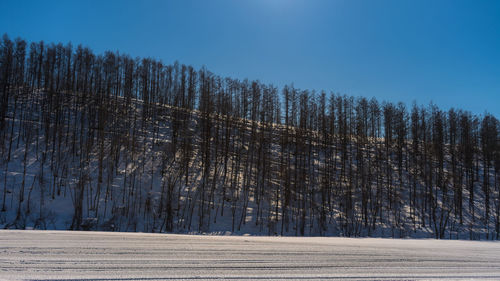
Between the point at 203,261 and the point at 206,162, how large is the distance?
848 inches

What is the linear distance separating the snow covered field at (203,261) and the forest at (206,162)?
12.1 m

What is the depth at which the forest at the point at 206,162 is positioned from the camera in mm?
18781

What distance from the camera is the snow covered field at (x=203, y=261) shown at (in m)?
3.82

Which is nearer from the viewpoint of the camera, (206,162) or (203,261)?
(203,261)

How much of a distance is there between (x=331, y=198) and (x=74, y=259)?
24527mm

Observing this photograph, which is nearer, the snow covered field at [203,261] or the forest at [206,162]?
the snow covered field at [203,261]

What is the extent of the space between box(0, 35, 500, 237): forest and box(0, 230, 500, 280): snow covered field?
1206 centimetres

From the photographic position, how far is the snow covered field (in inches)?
150

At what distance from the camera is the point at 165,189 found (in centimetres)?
2155

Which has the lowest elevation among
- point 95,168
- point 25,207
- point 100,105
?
point 25,207

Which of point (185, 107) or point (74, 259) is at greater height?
point (185, 107)

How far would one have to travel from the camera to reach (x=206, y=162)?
25766 mm

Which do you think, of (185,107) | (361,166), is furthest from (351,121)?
(185,107)

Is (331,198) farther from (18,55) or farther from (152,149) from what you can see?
(18,55)
